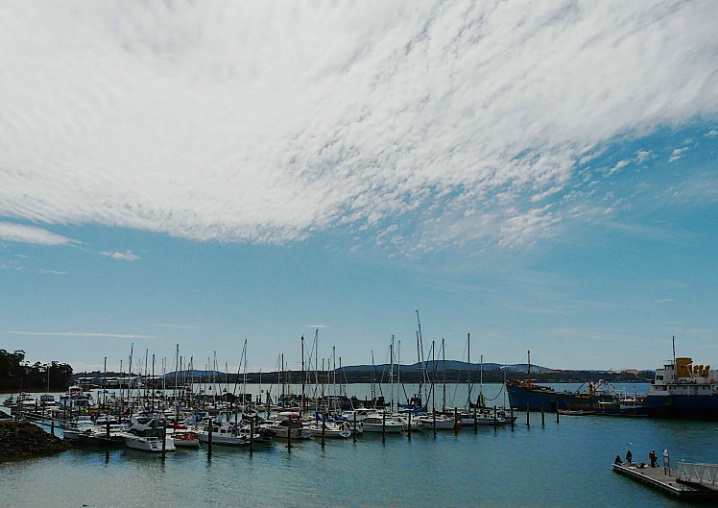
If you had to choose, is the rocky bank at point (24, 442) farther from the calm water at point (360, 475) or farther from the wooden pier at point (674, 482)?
the wooden pier at point (674, 482)

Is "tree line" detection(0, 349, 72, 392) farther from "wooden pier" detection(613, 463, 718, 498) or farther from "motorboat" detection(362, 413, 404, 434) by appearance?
"wooden pier" detection(613, 463, 718, 498)

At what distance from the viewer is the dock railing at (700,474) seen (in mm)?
33875

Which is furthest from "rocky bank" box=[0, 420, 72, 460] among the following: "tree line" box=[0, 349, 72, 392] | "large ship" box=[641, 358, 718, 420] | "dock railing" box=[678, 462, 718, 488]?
"tree line" box=[0, 349, 72, 392]

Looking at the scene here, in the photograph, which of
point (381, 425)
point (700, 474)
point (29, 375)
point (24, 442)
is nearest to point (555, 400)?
point (381, 425)

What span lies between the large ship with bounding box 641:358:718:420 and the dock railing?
59029 millimetres

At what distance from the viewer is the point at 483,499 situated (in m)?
38.7

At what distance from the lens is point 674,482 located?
36250mm

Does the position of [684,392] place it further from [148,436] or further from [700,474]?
[148,436]

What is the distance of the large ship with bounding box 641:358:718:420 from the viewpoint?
288 ft

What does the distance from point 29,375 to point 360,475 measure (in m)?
148

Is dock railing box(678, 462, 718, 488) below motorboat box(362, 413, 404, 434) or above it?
above

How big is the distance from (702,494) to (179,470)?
34.5 m

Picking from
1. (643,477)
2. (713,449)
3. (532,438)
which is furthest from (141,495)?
(713,449)

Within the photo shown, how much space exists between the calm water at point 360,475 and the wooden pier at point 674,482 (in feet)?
2.29
